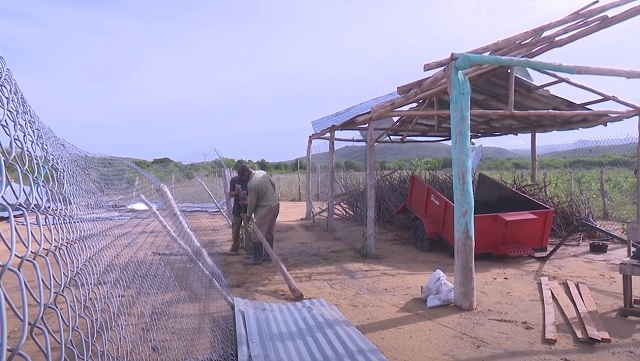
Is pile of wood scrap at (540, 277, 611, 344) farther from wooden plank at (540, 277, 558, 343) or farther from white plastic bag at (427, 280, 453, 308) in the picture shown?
white plastic bag at (427, 280, 453, 308)

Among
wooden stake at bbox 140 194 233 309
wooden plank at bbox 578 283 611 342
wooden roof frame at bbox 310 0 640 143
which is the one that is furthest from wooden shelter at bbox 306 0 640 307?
wooden stake at bbox 140 194 233 309

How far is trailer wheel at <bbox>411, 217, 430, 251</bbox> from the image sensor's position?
10008 mm

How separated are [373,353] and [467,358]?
3.58ft

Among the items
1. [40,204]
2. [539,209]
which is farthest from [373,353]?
[539,209]

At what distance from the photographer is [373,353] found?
159 inches

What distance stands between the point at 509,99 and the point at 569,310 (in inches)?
131

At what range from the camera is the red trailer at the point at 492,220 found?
851 centimetres

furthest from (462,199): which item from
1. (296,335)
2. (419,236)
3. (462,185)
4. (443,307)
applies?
(419,236)

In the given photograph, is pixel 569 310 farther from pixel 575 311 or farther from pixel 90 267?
pixel 90 267

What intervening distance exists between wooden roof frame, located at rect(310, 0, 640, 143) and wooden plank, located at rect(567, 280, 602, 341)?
267 centimetres

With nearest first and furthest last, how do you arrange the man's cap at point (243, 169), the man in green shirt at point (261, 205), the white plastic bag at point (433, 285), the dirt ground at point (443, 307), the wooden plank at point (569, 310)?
the dirt ground at point (443, 307), the wooden plank at point (569, 310), the white plastic bag at point (433, 285), the man in green shirt at point (261, 205), the man's cap at point (243, 169)

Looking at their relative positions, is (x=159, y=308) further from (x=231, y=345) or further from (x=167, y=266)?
(x=231, y=345)

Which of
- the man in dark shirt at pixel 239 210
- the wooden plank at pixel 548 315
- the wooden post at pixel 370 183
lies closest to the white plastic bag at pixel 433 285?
the wooden plank at pixel 548 315

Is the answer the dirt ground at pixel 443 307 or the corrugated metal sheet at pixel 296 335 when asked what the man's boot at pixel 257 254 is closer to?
the dirt ground at pixel 443 307
